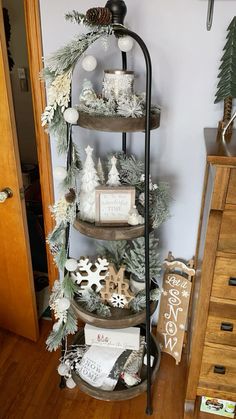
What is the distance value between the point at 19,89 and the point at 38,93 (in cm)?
99

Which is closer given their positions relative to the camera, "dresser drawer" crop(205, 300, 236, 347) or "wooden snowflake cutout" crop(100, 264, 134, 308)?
"dresser drawer" crop(205, 300, 236, 347)

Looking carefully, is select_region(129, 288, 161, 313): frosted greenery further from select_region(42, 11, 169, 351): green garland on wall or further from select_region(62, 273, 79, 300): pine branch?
select_region(62, 273, 79, 300): pine branch

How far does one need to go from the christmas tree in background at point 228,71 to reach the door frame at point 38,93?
0.68 metres

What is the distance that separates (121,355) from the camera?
1542 millimetres

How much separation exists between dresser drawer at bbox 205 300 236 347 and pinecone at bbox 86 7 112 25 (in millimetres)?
943

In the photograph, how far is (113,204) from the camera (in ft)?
3.97

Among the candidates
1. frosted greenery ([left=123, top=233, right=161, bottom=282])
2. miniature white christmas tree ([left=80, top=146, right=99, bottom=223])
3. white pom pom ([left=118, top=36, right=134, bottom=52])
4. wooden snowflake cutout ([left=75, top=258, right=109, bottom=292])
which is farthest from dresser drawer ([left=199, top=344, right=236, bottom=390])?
white pom pom ([left=118, top=36, right=134, bottom=52])

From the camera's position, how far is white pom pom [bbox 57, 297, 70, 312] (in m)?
1.34

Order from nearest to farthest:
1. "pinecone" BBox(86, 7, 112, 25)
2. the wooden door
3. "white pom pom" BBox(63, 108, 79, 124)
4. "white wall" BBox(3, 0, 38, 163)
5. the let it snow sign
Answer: "pinecone" BBox(86, 7, 112, 25) < "white pom pom" BBox(63, 108, 79, 124) < the wooden door < the let it snow sign < "white wall" BBox(3, 0, 38, 163)

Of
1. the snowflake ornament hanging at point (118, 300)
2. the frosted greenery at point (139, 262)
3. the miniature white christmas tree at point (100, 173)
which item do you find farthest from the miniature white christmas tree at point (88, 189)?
the snowflake ornament hanging at point (118, 300)

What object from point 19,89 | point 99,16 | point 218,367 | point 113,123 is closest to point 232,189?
point 113,123

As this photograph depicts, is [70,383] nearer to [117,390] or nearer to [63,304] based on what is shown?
[117,390]

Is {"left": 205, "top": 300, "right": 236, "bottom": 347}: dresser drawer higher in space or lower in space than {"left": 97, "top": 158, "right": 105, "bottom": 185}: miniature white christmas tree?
lower

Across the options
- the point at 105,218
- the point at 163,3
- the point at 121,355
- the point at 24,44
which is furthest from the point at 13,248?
the point at 24,44
